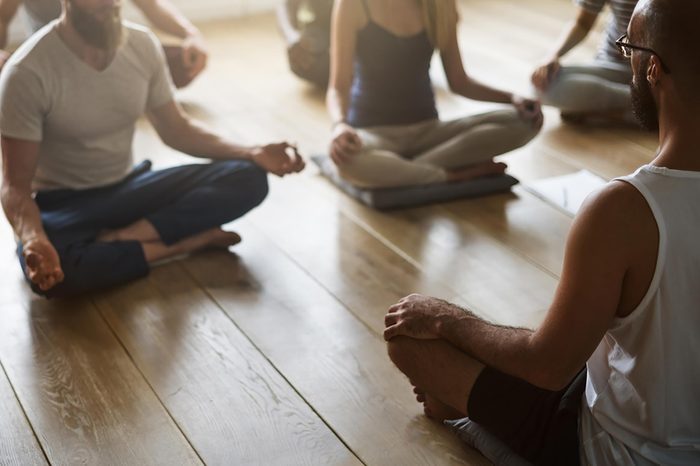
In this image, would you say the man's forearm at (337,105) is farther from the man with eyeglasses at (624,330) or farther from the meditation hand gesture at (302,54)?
the man with eyeglasses at (624,330)

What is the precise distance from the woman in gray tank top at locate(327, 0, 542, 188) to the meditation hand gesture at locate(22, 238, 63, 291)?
0.99 metres

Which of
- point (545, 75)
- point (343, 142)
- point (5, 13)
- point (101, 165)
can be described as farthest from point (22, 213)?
point (545, 75)

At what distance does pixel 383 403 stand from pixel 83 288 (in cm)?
90

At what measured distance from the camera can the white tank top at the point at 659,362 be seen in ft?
4.85

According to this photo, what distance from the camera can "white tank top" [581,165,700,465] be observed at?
148 centimetres

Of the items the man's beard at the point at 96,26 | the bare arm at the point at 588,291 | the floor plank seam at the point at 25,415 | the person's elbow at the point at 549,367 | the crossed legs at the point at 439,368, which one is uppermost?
the bare arm at the point at 588,291

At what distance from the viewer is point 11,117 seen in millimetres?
2488

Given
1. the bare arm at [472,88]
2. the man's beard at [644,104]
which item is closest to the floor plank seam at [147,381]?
the man's beard at [644,104]

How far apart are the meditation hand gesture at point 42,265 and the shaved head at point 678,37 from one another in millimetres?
1503

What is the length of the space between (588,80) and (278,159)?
1.60 metres

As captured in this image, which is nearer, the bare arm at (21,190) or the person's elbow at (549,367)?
the person's elbow at (549,367)

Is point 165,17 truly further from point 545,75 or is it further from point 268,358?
point 268,358

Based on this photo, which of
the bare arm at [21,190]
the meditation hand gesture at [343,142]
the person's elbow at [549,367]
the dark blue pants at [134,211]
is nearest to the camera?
the person's elbow at [549,367]

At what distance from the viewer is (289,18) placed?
14.9ft
